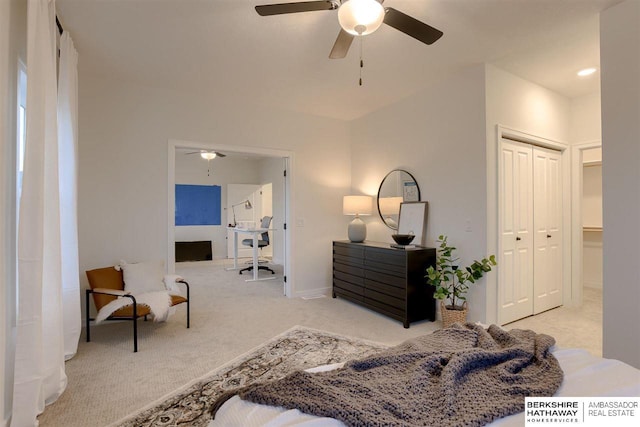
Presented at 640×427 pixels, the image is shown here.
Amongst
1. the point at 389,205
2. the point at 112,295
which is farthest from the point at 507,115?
the point at 112,295

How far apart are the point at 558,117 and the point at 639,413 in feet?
13.3

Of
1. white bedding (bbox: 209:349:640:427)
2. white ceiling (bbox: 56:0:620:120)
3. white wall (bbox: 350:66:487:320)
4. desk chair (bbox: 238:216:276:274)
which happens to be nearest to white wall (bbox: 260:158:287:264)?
desk chair (bbox: 238:216:276:274)

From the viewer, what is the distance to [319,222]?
503cm

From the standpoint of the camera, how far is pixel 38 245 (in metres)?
1.81

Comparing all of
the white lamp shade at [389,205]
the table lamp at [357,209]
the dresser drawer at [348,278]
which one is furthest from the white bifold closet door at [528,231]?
the table lamp at [357,209]

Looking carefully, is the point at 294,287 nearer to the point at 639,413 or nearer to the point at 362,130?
the point at 362,130

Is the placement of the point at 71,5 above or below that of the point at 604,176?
above

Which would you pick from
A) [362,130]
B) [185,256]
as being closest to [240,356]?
[362,130]

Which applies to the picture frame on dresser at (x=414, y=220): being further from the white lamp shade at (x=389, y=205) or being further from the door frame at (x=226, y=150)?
the door frame at (x=226, y=150)

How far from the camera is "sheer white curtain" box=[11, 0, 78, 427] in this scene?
1730 millimetres

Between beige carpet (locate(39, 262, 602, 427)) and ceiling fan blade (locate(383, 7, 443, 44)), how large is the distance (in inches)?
101

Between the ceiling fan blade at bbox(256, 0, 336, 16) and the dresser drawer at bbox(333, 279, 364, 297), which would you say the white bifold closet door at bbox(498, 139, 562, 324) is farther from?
the ceiling fan blade at bbox(256, 0, 336, 16)

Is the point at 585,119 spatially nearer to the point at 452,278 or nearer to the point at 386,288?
the point at 452,278

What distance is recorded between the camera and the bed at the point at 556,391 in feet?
3.19
